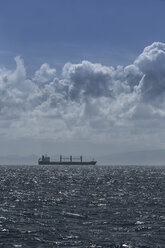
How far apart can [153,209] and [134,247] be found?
27102 millimetres

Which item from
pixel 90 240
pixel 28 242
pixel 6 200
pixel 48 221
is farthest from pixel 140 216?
pixel 6 200

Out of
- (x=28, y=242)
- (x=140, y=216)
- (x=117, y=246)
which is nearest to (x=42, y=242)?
(x=28, y=242)

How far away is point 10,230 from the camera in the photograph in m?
47.2

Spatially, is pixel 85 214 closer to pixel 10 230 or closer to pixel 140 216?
pixel 140 216

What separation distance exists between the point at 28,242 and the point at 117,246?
8.40 m

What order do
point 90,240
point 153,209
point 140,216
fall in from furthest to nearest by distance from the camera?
point 153,209, point 140,216, point 90,240

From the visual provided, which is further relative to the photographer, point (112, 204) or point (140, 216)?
point (112, 204)

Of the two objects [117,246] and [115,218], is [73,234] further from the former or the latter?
[115,218]

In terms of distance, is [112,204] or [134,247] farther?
[112,204]

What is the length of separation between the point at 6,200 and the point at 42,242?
3897cm

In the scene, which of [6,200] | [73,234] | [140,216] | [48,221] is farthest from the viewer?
[6,200]

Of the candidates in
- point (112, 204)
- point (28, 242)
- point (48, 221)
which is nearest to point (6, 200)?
point (112, 204)

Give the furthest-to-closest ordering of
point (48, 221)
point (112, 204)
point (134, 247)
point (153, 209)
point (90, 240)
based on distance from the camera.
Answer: point (112, 204)
point (153, 209)
point (48, 221)
point (90, 240)
point (134, 247)

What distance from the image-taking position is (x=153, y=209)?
6575 centimetres
